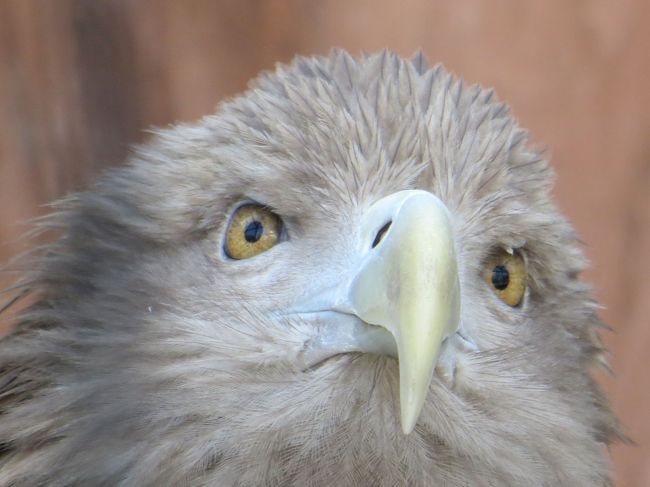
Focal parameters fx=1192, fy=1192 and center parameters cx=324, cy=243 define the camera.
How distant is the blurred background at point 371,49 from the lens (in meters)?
2.51

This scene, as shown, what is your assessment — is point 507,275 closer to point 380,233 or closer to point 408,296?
point 380,233

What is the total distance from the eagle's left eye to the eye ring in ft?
1.20

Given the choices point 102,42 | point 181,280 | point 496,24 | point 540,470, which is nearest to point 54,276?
point 181,280

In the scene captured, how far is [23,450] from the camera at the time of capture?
6.32ft

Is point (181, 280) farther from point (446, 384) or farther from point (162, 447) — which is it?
point (446, 384)

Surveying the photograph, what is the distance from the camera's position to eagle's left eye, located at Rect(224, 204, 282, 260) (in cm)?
190

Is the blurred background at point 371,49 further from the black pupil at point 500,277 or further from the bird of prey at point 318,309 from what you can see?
the black pupil at point 500,277

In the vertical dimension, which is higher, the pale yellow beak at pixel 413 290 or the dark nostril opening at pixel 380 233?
the dark nostril opening at pixel 380 233

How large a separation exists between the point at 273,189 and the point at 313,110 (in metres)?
0.18

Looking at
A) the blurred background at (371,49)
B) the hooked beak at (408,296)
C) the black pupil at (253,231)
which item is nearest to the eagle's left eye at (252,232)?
the black pupil at (253,231)

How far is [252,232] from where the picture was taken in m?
1.91

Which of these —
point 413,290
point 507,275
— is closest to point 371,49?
point 507,275

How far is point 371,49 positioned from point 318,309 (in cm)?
117

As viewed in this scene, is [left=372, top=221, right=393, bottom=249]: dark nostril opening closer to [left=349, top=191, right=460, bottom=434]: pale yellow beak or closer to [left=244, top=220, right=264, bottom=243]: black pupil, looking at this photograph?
[left=349, top=191, right=460, bottom=434]: pale yellow beak
